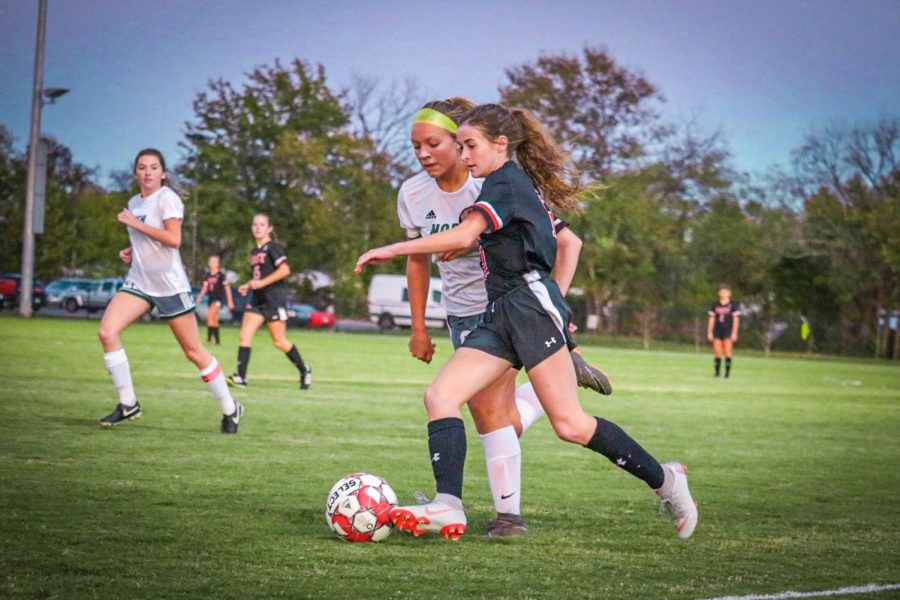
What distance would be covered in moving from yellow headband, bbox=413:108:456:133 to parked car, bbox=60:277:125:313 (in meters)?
50.7

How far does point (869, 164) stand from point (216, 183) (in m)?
30.1

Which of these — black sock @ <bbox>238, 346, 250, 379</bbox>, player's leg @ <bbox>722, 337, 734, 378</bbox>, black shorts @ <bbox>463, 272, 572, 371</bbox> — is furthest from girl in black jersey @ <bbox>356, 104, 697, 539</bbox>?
player's leg @ <bbox>722, 337, 734, 378</bbox>

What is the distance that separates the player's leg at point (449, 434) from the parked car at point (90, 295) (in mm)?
50972

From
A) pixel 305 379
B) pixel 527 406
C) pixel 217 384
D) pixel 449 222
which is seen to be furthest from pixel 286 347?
pixel 449 222

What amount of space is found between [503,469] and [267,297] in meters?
10.1

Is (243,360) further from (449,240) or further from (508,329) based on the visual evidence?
(449,240)

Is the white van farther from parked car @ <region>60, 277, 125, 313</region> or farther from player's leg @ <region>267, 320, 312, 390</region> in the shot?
player's leg @ <region>267, 320, 312, 390</region>

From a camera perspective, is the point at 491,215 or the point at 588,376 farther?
the point at 588,376

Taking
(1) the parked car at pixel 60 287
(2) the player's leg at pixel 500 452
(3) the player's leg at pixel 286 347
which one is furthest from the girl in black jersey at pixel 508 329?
(1) the parked car at pixel 60 287

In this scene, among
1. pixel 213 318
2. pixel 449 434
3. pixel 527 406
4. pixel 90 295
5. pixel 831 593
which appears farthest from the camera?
pixel 90 295

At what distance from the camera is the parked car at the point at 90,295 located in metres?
55.5

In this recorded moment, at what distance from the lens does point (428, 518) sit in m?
5.81

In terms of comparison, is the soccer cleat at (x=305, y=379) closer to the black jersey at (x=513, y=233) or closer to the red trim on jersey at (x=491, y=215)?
the black jersey at (x=513, y=233)

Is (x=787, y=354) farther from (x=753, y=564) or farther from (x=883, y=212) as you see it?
(x=753, y=564)
